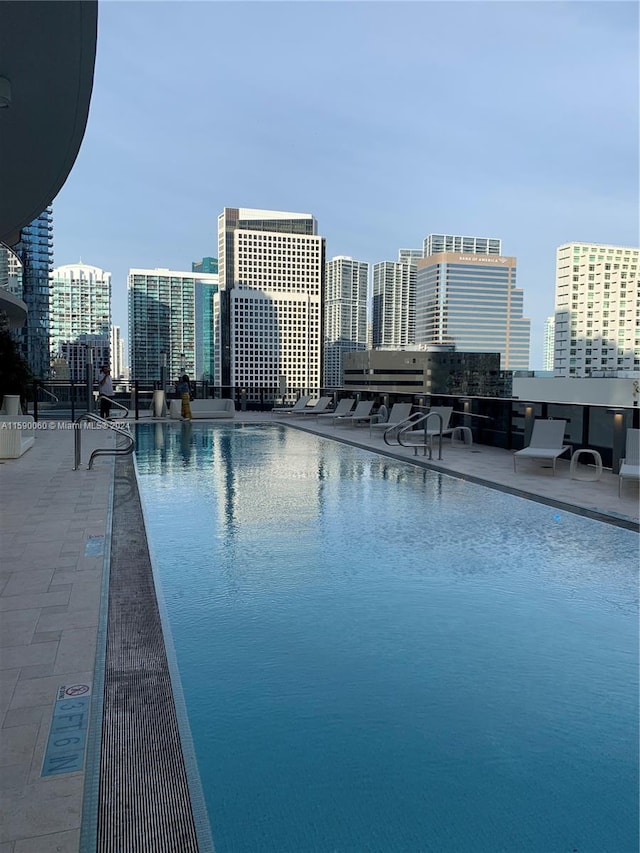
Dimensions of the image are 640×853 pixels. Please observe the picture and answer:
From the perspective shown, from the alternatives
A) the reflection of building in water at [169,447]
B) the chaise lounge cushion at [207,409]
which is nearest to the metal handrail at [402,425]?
the reflection of building in water at [169,447]

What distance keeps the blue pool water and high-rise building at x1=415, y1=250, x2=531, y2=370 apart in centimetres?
14168

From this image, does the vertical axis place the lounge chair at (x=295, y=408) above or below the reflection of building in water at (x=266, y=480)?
above

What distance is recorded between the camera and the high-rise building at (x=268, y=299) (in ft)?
220

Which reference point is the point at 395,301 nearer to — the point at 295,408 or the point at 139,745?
the point at 295,408

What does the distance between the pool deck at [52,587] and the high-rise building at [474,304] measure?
455 ft

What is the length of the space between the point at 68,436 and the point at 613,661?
1221 cm

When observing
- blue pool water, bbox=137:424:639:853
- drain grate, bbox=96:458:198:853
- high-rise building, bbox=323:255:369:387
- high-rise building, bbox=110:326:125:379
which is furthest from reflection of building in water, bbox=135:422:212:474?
high-rise building, bbox=323:255:369:387

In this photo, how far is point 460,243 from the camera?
187250 mm

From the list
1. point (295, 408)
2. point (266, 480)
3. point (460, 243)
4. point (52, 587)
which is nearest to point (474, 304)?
point (460, 243)

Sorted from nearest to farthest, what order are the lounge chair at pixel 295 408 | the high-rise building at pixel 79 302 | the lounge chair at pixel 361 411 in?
the lounge chair at pixel 361 411
the lounge chair at pixel 295 408
the high-rise building at pixel 79 302

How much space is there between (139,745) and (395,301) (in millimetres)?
163737

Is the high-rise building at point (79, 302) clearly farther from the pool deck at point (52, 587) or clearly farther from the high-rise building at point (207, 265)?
the pool deck at point (52, 587)

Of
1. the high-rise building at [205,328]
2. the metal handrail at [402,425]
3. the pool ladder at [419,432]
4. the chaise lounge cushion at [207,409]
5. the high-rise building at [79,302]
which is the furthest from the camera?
the high-rise building at [205,328]

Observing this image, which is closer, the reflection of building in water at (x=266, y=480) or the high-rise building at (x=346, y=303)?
the reflection of building in water at (x=266, y=480)
